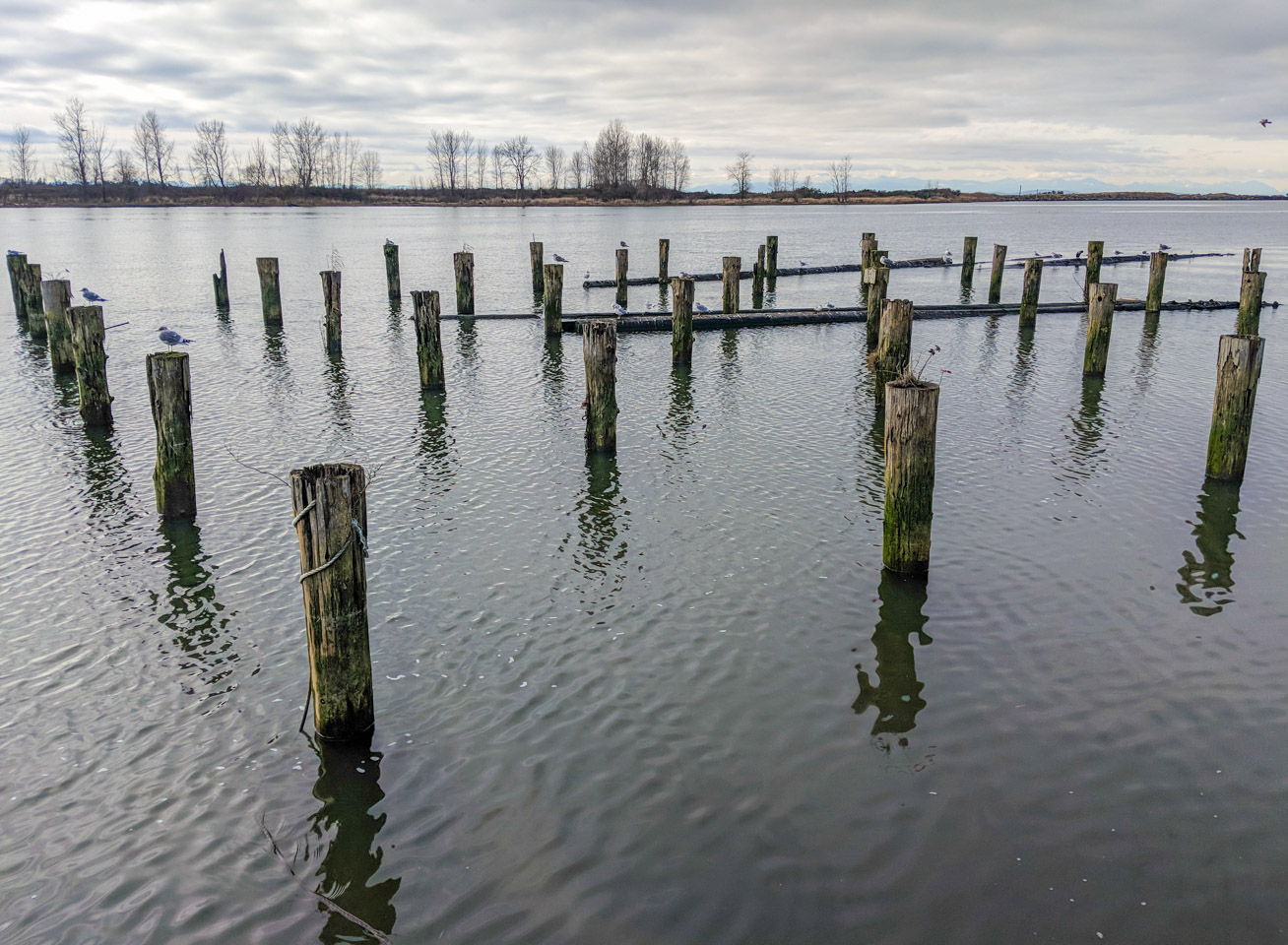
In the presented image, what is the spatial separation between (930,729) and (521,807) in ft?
10.0

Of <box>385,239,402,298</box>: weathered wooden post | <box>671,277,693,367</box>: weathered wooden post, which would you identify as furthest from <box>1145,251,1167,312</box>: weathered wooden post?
<box>385,239,402,298</box>: weathered wooden post

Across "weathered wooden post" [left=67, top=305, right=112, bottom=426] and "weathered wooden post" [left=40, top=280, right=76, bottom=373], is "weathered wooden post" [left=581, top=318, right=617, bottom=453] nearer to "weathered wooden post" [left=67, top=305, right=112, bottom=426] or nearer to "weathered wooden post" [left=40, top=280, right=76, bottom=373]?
"weathered wooden post" [left=67, top=305, right=112, bottom=426]

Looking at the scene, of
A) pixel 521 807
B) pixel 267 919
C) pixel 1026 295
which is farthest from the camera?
pixel 1026 295

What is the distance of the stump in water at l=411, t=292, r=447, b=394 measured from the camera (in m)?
17.2

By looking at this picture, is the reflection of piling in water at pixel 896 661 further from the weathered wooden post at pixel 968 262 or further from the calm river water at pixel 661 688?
the weathered wooden post at pixel 968 262

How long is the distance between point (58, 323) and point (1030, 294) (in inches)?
948

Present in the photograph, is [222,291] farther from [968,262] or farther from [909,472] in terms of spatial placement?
[968,262]

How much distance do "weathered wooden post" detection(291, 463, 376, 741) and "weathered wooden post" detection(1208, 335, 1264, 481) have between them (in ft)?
35.1

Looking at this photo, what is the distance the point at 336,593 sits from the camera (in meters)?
6.15

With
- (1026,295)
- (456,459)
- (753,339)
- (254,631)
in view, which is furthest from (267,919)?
(1026,295)

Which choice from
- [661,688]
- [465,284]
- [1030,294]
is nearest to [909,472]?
[661,688]

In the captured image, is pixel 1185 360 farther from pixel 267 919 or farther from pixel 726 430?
pixel 267 919

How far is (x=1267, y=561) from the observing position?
935cm

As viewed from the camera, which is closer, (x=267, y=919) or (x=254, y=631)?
(x=267, y=919)
